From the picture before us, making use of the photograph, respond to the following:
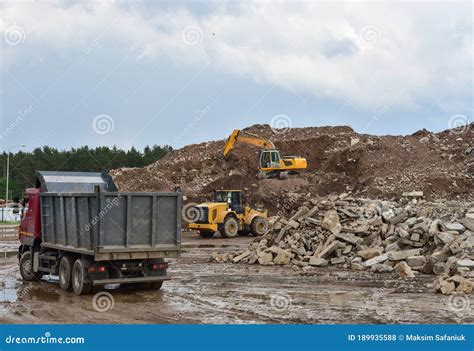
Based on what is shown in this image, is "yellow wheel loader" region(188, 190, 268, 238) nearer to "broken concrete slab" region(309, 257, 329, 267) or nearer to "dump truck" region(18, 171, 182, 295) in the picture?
"broken concrete slab" region(309, 257, 329, 267)

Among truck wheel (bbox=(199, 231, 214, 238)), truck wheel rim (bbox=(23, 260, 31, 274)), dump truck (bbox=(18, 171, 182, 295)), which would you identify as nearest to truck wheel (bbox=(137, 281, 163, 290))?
dump truck (bbox=(18, 171, 182, 295))

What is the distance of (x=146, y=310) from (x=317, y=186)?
33.3 meters

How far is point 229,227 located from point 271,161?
11.8 metres

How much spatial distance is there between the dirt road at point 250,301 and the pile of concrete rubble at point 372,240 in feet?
2.95

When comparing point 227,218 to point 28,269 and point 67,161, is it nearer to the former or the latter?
point 28,269

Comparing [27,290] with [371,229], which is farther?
[371,229]

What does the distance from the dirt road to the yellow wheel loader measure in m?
13.0

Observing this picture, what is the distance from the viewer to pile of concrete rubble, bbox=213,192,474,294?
17.0 metres

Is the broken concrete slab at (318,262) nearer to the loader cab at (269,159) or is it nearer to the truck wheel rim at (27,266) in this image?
the truck wheel rim at (27,266)

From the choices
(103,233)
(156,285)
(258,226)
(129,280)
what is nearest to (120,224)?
(103,233)

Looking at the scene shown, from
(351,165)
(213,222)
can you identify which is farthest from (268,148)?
(213,222)

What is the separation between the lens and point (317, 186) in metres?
44.3

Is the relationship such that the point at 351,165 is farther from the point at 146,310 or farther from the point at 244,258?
the point at 146,310

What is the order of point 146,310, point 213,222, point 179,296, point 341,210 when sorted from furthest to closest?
point 213,222
point 341,210
point 179,296
point 146,310
